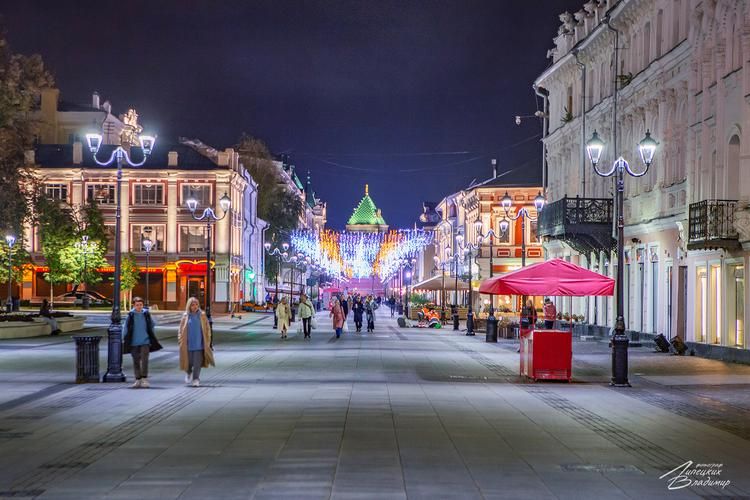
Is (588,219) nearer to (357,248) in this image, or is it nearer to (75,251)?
(75,251)

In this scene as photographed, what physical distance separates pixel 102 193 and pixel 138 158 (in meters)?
5.85

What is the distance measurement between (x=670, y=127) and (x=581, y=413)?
71.6ft

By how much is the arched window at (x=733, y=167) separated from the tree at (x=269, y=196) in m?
78.1

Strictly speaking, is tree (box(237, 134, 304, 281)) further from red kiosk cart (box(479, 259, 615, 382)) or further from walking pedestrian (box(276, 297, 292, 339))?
red kiosk cart (box(479, 259, 615, 382))

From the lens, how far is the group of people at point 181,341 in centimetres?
2091

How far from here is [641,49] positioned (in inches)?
1606

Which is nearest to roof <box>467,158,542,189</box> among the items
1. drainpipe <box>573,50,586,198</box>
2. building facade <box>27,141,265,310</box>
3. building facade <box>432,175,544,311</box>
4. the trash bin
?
building facade <box>432,175,544,311</box>

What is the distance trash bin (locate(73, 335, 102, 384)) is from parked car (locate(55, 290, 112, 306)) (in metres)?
60.3

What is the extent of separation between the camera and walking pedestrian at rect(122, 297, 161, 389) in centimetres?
2088

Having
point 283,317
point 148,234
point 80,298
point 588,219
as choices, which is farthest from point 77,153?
point 588,219

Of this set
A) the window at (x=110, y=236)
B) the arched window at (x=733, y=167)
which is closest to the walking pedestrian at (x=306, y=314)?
the arched window at (x=733, y=167)

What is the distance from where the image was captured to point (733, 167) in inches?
1220

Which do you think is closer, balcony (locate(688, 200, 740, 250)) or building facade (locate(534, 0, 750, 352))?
balcony (locate(688, 200, 740, 250))

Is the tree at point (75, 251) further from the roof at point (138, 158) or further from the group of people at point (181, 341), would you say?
the group of people at point (181, 341)
